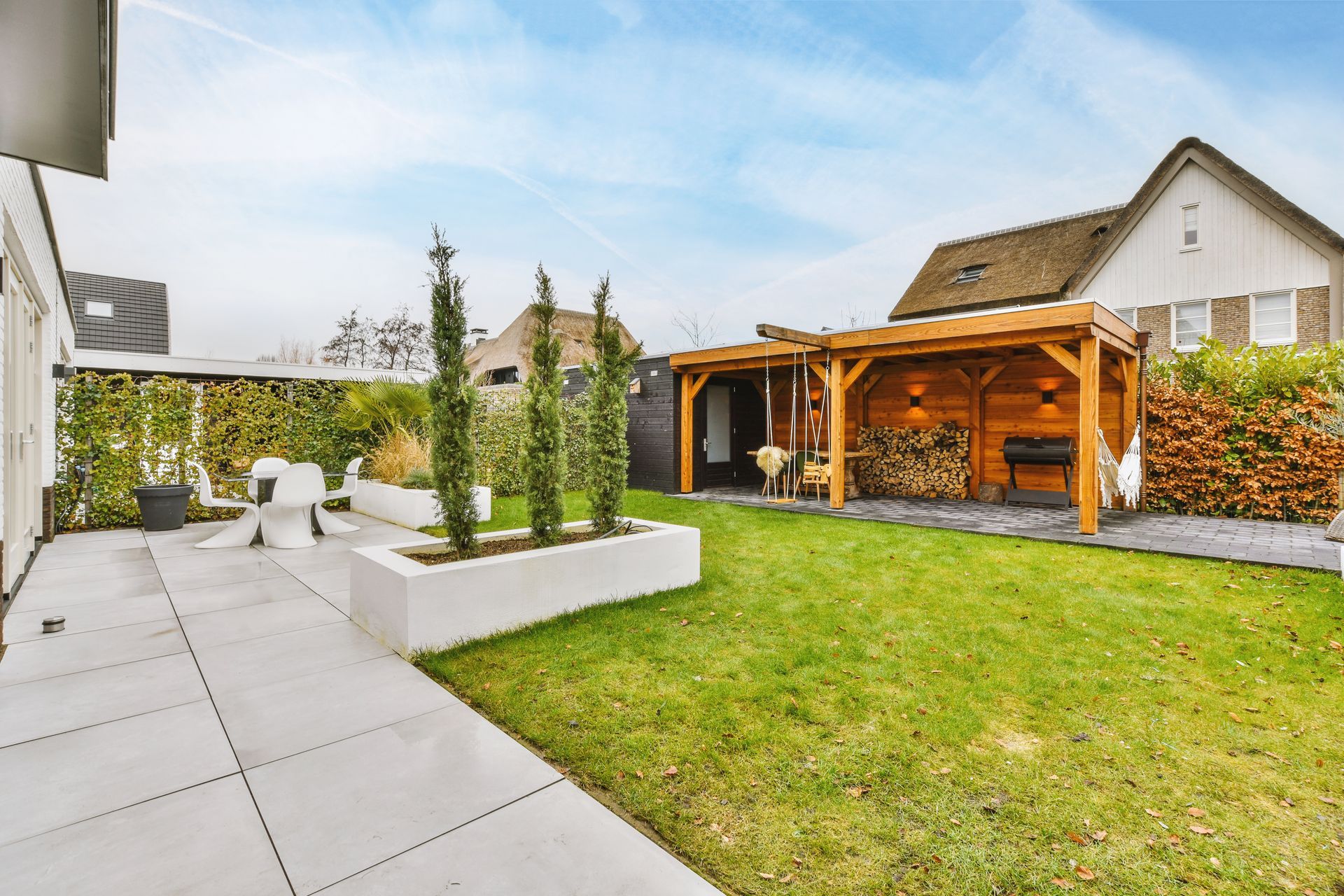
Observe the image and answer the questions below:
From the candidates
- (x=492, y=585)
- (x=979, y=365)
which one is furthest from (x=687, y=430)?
(x=492, y=585)

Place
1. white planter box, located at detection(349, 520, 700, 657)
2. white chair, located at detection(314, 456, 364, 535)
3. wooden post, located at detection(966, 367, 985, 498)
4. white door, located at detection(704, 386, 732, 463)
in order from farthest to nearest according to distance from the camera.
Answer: white door, located at detection(704, 386, 732, 463) < wooden post, located at detection(966, 367, 985, 498) < white chair, located at detection(314, 456, 364, 535) < white planter box, located at detection(349, 520, 700, 657)

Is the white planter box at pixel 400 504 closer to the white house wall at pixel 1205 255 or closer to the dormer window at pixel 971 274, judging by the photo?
the dormer window at pixel 971 274

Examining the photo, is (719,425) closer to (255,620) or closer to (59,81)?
(255,620)

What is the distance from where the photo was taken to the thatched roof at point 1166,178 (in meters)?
10.7

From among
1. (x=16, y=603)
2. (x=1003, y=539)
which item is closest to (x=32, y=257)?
(x=16, y=603)

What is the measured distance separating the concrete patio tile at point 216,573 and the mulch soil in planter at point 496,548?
1.82 m

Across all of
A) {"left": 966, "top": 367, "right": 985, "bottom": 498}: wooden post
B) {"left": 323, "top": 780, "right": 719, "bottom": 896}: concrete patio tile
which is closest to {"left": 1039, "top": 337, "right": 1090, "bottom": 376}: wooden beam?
{"left": 966, "top": 367, "right": 985, "bottom": 498}: wooden post

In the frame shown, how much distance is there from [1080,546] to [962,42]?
955 cm

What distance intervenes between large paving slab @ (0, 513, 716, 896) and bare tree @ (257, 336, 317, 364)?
24703mm

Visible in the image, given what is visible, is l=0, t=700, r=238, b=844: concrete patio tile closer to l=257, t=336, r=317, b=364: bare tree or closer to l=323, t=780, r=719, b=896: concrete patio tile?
l=323, t=780, r=719, b=896: concrete patio tile

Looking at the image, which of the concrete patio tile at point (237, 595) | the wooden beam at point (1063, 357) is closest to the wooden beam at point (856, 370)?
the wooden beam at point (1063, 357)

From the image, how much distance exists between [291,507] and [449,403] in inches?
127

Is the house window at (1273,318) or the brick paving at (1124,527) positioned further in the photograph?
the house window at (1273,318)

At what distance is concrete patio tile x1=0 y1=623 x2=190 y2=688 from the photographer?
270 centimetres
